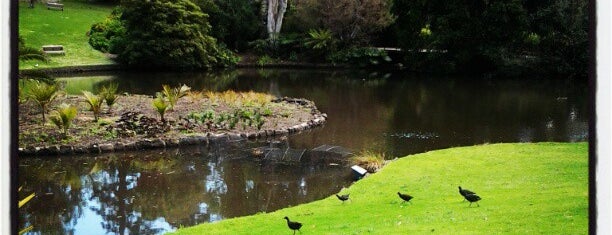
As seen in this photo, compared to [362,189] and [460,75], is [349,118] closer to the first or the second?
[362,189]

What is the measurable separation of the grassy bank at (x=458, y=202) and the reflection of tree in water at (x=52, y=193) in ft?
5.50

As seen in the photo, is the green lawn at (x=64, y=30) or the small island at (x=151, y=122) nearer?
the small island at (x=151, y=122)

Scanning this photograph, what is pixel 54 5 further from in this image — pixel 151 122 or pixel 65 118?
pixel 65 118

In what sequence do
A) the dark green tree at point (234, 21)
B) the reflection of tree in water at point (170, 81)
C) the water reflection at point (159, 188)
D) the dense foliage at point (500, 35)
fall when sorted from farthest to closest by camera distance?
the dark green tree at point (234, 21)
the dense foliage at point (500, 35)
the reflection of tree in water at point (170, 81)
the water reflection at point (159, 188)

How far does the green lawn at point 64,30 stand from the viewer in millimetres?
24016

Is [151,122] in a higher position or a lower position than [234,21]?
lower

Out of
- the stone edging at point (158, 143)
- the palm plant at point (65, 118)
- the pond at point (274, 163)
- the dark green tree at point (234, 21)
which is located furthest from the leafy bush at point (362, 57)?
the palm plant at point (65, 118)

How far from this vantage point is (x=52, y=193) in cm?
849

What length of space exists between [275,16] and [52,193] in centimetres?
2144

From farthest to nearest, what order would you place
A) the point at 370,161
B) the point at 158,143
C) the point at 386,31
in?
the point at 386,31 < the point at 158,143 < the point at 370,161

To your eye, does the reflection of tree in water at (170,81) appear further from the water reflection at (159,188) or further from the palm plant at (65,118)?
the water reflection at (159,188)

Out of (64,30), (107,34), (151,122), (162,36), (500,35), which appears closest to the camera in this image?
(151,122)

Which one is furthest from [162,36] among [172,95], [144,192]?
[144,192]

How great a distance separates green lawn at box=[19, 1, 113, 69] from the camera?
2402 centimetres
